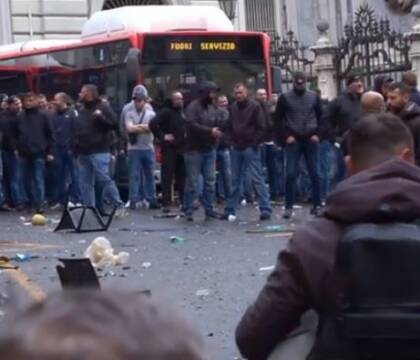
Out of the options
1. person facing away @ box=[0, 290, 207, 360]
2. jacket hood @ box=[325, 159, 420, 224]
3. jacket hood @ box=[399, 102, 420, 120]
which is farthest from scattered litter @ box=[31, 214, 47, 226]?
person facing away @ box=[0, 290, 207, 360]

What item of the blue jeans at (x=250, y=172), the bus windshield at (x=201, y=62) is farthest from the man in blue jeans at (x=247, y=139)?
the bus windshield at (x=201, y=62)

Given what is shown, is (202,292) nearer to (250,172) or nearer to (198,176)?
(250,172)

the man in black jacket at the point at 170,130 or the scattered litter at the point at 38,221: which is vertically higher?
the man in black jacket at the point at 170,130

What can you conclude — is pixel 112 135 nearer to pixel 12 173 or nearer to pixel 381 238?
pixel 12 173

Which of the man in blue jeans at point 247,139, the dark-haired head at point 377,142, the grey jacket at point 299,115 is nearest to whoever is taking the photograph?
the dark-haired head at point 377,142

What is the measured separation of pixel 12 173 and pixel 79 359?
2325cm

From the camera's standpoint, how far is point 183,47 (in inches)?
1045

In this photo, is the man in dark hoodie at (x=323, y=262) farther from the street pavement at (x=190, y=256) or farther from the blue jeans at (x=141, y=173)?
the blue jeans at (x=141, y=173)

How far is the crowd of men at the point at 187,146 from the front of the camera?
1889 centimetres

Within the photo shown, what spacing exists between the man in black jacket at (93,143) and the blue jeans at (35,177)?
9.82ft

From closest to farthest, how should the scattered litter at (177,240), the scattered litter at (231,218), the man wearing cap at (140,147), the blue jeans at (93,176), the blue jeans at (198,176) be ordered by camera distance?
the scattered litter at (177,240), the blue jeans at (198,176), the scattered litter at (231,218), the blue jeans at (93,176), the man wearing cap at (140,147)

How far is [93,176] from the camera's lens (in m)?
20.4

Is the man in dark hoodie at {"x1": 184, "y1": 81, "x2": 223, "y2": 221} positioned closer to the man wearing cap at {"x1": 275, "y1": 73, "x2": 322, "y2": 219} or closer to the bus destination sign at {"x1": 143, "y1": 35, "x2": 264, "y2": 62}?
the man wearing cap at {"x1": 275, "y1": 73, "x2": 322, "y2": 219}

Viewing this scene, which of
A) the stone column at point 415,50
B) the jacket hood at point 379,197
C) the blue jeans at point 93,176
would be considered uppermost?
the jacket hood at point 379,197
